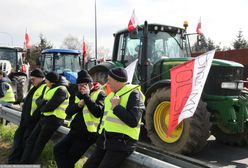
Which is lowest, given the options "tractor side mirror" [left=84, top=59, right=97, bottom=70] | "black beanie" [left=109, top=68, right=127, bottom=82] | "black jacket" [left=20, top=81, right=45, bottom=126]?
"black jacket" [left=20, top=81, right=45, bottom=126]

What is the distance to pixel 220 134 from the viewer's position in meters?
7.44

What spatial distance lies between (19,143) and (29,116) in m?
0.48

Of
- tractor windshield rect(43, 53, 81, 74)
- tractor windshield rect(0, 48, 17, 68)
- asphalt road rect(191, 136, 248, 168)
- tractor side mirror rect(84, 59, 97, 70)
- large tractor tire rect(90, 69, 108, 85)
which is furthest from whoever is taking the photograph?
tractor windshield rect(0, 48, 17, 68)

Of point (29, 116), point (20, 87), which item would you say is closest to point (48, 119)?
point (29, 116)

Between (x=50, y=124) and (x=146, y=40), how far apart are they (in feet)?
10.7

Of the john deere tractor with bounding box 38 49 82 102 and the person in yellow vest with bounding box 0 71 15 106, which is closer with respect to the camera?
the person in yellow vest with bounding box 0 71 15 106

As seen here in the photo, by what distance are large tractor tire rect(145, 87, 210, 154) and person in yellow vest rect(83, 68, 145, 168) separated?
91.4 inches

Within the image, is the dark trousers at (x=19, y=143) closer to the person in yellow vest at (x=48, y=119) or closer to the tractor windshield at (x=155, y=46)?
the person in yellow vest at (x=48, y=119)

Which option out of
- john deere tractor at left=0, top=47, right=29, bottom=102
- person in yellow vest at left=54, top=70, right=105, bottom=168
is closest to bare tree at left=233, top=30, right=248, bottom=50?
john deere tractor at left=0, top=47, right=29, bottom=102

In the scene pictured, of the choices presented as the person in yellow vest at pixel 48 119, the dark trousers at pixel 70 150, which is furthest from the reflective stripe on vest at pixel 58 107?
the dark trousers at pixel 70 150

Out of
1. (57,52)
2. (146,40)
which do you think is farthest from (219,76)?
(57,52)

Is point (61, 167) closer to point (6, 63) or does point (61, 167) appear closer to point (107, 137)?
point (107, 137)

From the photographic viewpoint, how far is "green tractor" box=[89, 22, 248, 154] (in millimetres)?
6207

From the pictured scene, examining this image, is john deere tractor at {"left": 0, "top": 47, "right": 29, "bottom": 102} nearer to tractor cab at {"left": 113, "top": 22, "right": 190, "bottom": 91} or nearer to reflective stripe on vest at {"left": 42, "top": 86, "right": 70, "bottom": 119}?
tractor cab at {"left": 113, "top": 22, "right": 190, "bottom": 91}
